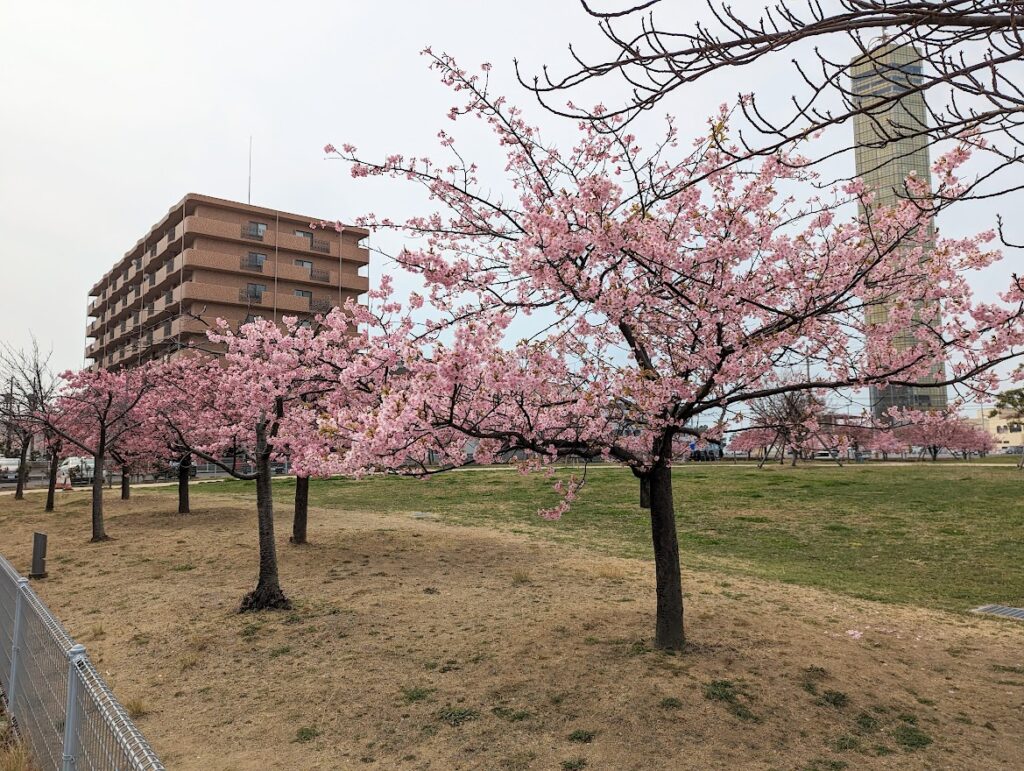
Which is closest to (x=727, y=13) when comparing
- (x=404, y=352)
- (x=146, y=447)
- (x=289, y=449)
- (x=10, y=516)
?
(x=404, y=352)

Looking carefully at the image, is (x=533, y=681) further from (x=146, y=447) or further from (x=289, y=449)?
(x=146, y=447)

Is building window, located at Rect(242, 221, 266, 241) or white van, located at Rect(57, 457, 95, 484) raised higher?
building window, located at Rect(242, 221, 266, 241)

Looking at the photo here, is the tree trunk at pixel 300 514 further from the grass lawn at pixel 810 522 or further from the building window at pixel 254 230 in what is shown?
the building window at pixel 254 230

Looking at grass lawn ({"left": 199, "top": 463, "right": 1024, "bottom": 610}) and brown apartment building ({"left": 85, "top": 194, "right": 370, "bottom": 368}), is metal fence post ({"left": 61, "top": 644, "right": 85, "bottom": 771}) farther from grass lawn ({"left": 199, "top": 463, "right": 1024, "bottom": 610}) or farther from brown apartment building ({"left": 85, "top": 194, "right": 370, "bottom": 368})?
brown apartment building ({"left": 85, "top": 194, "right": 370, "bottom": 368})

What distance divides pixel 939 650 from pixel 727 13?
313 inches

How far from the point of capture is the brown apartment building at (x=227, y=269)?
5147 centimetres

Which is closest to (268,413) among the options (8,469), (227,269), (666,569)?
(666,569)

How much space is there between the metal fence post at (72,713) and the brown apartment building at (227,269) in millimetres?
49390

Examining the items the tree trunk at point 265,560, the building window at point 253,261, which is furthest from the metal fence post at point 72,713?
the building window at point 253,261

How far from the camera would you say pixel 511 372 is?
5980mm

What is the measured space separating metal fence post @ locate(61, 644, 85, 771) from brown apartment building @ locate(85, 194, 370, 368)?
49390 millimetres

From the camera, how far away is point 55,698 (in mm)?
4332

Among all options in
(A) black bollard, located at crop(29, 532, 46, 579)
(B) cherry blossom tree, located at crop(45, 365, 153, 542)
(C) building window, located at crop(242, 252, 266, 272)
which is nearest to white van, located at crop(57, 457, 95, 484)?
(C) building window, located at crop(242, 252, 266, 272)

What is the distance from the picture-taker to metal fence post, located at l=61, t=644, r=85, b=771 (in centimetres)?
347
